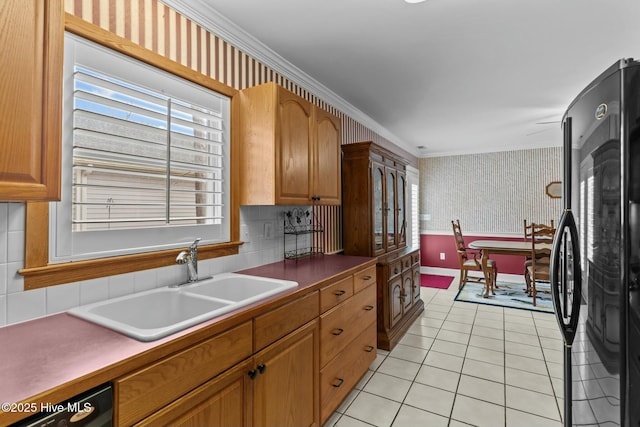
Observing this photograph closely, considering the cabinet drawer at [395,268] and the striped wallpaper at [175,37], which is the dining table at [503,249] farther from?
the striped wallpaper at [175,37]

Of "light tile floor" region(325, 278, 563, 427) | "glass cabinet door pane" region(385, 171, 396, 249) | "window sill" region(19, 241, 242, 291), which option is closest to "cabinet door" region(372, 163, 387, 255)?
"glass cabinet door pane" region(385, 171, 396, 249)

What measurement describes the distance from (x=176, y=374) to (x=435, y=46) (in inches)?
101

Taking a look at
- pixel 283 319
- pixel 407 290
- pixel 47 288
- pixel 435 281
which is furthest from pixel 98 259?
pixel 435 281

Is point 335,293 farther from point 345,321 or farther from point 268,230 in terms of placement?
point 268,230

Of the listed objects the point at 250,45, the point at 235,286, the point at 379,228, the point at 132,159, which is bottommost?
the point at 235,286

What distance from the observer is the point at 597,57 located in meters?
2.53

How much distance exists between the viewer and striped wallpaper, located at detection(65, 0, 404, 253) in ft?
4.86

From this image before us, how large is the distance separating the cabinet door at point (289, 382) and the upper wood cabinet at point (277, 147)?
33.7 inches

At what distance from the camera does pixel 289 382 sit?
1.56m

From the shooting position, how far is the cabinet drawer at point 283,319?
4.50ft

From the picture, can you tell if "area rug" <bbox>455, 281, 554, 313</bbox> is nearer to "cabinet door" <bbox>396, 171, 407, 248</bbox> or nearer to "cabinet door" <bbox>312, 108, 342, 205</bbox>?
"cabinet door" <bbox>396, 171, 407, 248</bbox>

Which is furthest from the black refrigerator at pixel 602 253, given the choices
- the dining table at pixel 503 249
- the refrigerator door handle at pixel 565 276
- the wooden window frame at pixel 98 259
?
the dining table at pixel 503 249

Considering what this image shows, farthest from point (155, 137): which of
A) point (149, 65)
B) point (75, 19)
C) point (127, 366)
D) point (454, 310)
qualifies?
point (454, 310)

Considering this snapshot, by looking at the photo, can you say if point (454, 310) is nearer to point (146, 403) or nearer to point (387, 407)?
point (387, 407)
